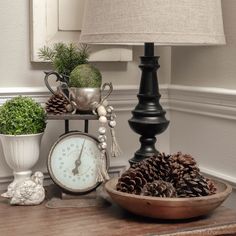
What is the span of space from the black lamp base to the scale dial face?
0.10m

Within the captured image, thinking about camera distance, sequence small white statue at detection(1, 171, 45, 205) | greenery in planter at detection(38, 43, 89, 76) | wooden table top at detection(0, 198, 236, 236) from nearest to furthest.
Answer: wooden table top at detection(0, 198, 236, 236) < small white statue at detection(1, 171, 45, 205) < greenery in planter at detection(38, 43, 89, 76)

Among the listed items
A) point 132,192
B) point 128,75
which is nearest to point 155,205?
point 132,192

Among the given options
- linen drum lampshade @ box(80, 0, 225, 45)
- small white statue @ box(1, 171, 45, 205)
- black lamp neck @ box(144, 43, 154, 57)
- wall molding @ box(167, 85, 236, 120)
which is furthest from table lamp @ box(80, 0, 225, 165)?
small white statue @ box(1, 171, 45, 205)

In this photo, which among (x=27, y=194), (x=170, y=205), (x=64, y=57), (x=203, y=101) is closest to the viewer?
(x=170, y=205)

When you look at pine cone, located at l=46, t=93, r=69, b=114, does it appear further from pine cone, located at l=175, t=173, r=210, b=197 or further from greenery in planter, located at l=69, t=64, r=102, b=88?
pine cone, located at l=175, t=173, r=210, b=197

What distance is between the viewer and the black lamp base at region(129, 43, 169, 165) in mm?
1202

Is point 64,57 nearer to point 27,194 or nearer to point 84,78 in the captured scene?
point 84,78

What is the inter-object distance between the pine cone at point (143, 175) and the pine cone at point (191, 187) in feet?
0.12

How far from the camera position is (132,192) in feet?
3.41

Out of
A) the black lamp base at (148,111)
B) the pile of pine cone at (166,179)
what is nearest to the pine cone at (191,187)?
the pile of pine cone at (166,179)

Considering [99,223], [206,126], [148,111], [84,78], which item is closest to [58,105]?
[84,78]

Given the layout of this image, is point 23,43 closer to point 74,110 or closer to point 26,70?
point 26,70

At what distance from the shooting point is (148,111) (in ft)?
3.95

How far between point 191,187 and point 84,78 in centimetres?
35
